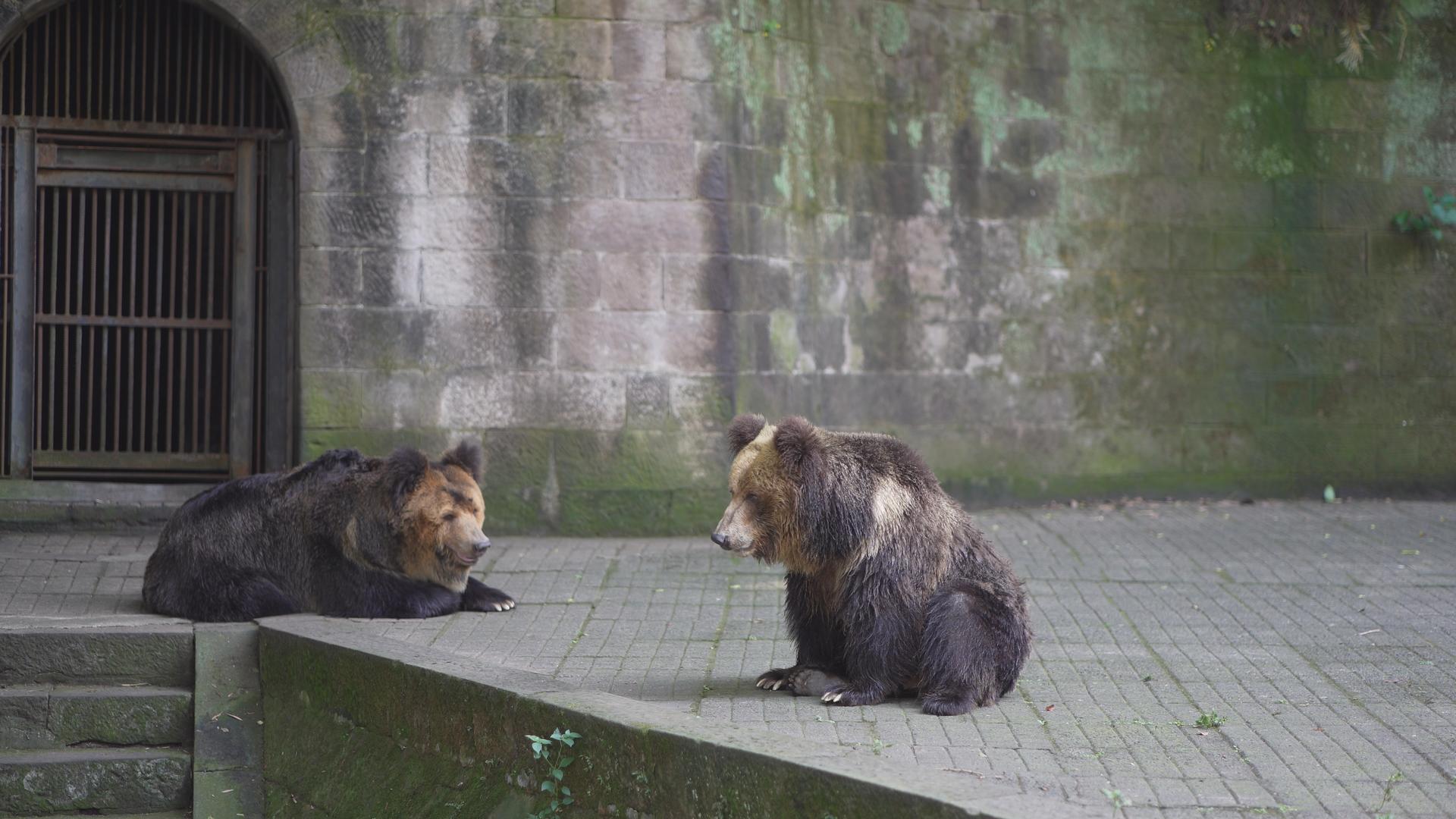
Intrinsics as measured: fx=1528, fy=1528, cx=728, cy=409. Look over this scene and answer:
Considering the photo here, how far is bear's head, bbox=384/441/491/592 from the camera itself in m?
7.43

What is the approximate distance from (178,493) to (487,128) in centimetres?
321

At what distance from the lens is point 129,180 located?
10.4 metres

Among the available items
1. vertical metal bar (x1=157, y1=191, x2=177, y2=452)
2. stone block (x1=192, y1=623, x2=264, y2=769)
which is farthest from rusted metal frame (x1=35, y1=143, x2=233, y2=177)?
stone block (x1=192, y1=623, x2=264, y2=769)

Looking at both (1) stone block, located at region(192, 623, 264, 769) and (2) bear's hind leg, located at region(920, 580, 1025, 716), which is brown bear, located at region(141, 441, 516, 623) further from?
(2) bear's hind leg, located at region(920, 580, 1025, 716)

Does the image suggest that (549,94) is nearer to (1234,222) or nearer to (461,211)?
(461,211)

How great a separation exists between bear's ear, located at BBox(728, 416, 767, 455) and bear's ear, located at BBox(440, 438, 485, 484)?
247cm

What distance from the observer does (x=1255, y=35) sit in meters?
12.1

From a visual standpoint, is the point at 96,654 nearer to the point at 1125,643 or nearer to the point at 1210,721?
the point at 1125,643

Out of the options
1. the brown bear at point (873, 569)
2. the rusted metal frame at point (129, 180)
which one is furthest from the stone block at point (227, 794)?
the rusted metal frame at point (129, 180)

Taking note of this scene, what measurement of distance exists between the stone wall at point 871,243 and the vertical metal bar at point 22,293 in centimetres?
185

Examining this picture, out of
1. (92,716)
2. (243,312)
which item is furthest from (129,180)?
(92,716)

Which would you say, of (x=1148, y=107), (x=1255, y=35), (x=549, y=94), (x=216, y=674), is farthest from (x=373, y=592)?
(x=1255, y=35)

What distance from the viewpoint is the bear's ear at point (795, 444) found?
537 centimetres

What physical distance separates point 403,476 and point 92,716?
5.76 ft
